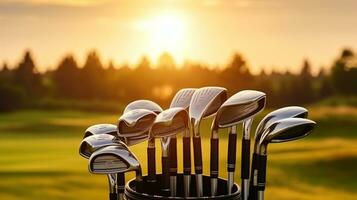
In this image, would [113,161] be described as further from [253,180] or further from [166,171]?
[253,180]

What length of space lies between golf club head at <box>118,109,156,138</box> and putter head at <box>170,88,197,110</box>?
95 mm

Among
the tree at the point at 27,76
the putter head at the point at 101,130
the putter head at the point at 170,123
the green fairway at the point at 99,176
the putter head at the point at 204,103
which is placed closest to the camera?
the putter head at the point at 170,123

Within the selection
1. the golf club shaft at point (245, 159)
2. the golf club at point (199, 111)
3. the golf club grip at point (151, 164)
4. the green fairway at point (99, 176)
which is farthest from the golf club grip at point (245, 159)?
the green fairway at point (99, 176)

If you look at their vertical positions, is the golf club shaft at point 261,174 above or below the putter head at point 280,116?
below

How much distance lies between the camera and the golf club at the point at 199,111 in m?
1.47

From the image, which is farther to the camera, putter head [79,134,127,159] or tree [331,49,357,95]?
tree [331,49,357,95]

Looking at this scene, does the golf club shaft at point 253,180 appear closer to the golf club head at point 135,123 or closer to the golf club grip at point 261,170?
the golf club grip at point 261,170

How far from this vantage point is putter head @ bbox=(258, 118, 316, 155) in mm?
1406

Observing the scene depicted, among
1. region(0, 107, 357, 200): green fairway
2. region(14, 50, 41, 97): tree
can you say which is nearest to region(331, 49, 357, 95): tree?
region(0, 107, 357, 200): green fairway

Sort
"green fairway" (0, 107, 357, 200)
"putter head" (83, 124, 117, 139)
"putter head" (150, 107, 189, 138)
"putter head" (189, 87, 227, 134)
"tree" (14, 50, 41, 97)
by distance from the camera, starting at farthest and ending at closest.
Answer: "tree" (14, 50, 41, 97) → "green fairway" (0, 107, 357, 200) → "putter head" (83, 124, 117, 139) → "putter head" (189, 87, 227, 134) → "putter head" (150, 107, 189, 138)

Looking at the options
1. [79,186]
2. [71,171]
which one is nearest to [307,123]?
[79,186]

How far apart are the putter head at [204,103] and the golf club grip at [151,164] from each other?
11 centimetres

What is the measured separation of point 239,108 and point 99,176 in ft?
15.1

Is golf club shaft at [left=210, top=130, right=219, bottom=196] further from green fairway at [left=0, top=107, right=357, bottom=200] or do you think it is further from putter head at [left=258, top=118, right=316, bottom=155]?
green fairway at [left=0, top=107, right=357, bottom=200]
